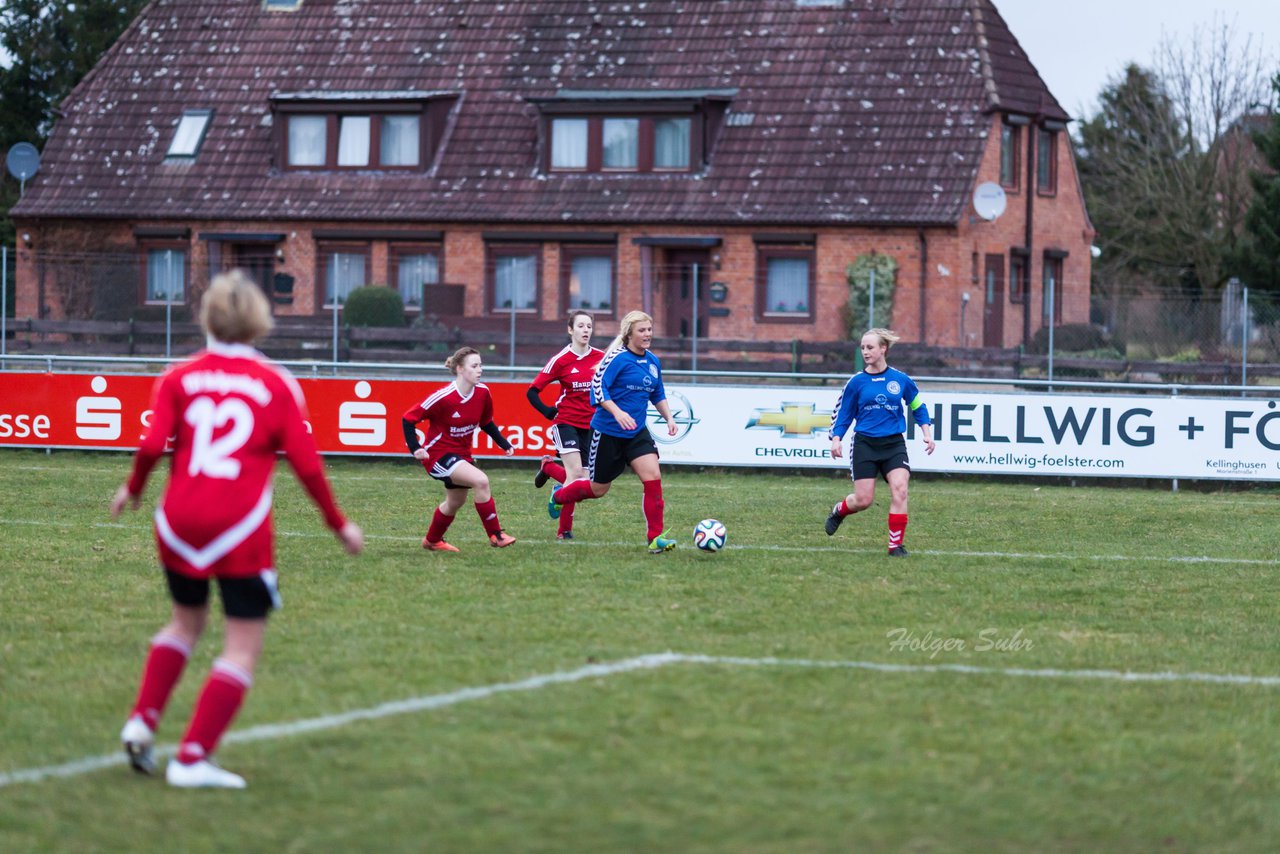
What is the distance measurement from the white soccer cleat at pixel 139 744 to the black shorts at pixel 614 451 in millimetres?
7123

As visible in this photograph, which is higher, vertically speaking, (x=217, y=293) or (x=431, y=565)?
(x=217, y=293)

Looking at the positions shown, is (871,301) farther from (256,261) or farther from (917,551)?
Result: (256,261)

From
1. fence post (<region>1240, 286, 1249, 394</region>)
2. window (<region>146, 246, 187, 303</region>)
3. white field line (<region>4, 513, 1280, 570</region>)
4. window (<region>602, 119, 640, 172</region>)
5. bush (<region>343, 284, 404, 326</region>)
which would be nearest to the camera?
white field line (<region>4, 513, 1280, 570</region>)

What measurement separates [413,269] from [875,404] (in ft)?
85.2

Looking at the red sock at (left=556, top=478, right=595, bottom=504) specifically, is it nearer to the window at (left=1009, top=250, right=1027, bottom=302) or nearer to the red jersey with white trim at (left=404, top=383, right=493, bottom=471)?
the red jersey with white trim at (left=404, top=383, right=493, bottom=471)

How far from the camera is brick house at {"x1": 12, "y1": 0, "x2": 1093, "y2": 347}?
3566 cm

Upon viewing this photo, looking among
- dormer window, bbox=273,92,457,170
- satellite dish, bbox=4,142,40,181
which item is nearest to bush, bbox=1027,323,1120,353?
dormer window, bbox=273,92,457,170

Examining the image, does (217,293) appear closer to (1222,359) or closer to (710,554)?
(710,554)

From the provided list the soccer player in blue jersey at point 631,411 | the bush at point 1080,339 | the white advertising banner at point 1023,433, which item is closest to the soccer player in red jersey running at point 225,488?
the soccer player in blue jersey at point 631,411

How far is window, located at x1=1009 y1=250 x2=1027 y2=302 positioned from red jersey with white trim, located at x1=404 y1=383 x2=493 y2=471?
26628 millimetres

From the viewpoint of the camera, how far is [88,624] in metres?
9.49

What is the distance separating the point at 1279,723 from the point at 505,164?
1255 inches

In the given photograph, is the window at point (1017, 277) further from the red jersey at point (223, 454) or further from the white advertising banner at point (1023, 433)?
the red jersey at point (223, 454)

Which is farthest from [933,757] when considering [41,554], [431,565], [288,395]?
[41,554]
